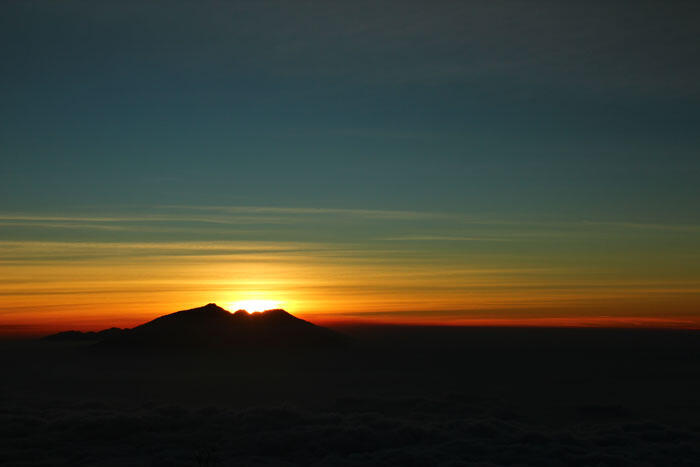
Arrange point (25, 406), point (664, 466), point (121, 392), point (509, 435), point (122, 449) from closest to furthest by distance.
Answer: point (664, 466) → point (122, 449) → point (509, 435) → point (25, 406) → point (121, 392)

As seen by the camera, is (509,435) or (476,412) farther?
(476,412)

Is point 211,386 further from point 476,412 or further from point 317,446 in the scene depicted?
point 317,446

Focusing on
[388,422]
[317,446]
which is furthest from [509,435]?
[317,446]

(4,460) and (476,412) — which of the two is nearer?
(4,460)

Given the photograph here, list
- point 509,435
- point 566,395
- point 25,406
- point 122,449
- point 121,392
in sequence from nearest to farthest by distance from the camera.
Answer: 1. point 122,449
2. point 509,435
3. point 25,406
4. point 121,392
5. point 566,395

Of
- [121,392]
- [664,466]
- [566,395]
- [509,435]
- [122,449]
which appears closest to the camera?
[664,466]

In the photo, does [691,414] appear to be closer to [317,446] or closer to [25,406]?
[317,446]

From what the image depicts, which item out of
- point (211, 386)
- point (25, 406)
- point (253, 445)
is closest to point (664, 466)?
point (253, 445)

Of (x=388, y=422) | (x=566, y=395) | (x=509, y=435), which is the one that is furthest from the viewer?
(x=566, y=395)
